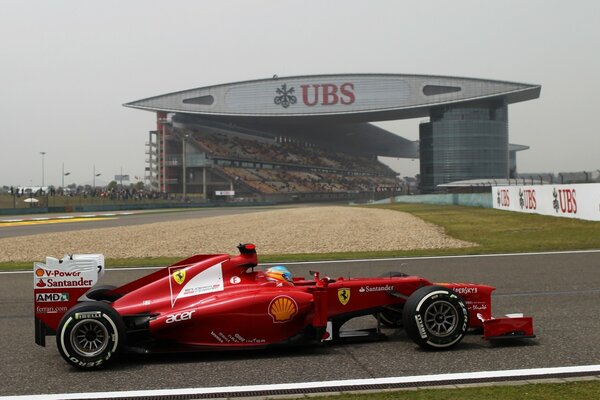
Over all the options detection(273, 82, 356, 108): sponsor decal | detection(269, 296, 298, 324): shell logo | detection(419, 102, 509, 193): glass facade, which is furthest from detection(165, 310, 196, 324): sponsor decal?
detection(273, 82, 356, 108): sponsor decal

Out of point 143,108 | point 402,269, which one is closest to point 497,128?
point 143,108

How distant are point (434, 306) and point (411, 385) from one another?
1.29 meters

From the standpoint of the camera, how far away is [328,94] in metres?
109

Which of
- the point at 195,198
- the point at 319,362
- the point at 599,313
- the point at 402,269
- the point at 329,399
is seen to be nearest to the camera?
the point at 329,399

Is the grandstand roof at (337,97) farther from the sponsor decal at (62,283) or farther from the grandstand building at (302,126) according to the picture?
the sponsor decal at (62,283)

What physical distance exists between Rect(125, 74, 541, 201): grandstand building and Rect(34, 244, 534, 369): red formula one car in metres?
90.5

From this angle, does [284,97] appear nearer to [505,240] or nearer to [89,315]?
[505,240]

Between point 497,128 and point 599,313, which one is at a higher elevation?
point 497,128

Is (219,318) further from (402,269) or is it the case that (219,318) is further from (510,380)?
(402,269)

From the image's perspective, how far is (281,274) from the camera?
20.7ft

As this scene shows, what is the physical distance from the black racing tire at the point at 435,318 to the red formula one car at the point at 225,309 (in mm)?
11

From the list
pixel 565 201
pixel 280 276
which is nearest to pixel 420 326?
pixel 280 276

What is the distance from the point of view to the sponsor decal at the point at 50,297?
18.6 feet

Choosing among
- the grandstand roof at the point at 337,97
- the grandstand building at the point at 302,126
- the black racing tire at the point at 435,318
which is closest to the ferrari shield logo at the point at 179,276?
the black racing tire at the point at 435,318
